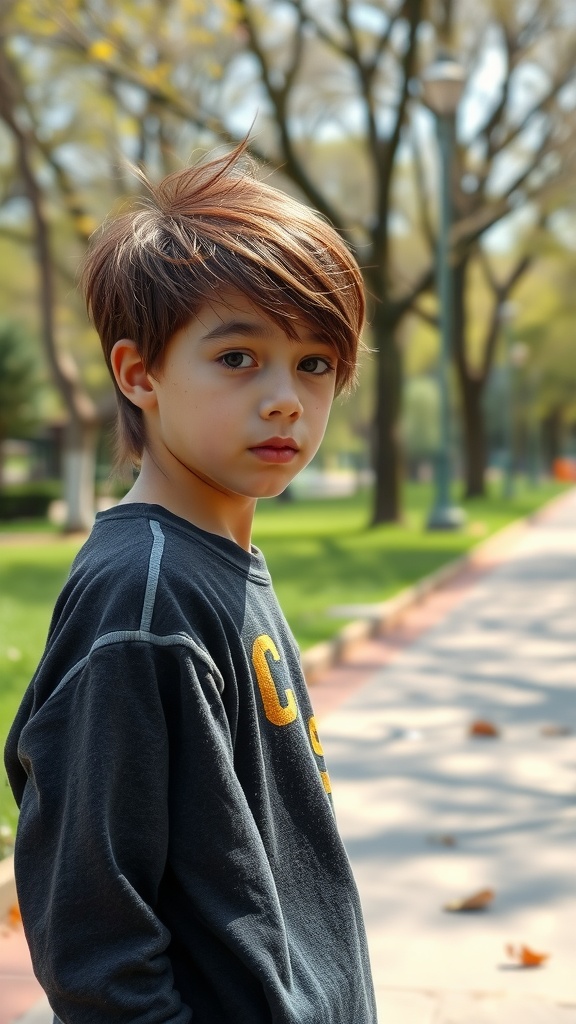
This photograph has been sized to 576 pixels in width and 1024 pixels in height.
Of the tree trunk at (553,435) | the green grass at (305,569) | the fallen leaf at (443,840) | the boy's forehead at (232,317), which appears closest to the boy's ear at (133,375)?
the boy's forehead at (232,317)

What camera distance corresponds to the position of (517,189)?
2169cm

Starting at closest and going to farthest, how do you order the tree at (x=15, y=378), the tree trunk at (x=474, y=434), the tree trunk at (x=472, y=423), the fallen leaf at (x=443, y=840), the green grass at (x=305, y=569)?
the fallen leaf at (x=443, y=840) → the green grass at (x=305, y=569) → the tree at (x=15, y=378) → the tree trunk at (x=472, y=423) → the tree trunk at (x=474, y=434)

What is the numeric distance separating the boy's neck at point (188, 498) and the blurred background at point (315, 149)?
7.20m

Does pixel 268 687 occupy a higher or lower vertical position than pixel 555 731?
higher

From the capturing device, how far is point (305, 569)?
1361cm

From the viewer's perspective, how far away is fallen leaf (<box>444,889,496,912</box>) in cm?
409

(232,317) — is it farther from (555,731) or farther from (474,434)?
(474,434)

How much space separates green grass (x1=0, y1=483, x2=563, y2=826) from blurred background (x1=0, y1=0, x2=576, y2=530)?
138 cm

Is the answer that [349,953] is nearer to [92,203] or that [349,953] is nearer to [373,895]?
[373,895]

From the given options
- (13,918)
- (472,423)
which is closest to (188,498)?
(13,918)

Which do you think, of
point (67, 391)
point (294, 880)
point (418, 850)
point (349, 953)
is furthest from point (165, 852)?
point (67, 391)

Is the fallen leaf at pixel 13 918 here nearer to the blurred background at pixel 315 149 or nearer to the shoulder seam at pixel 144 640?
the shoulder seam at pixel 144 640

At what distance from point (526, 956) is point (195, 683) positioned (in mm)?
2652

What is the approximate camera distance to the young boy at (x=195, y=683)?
1340mm
